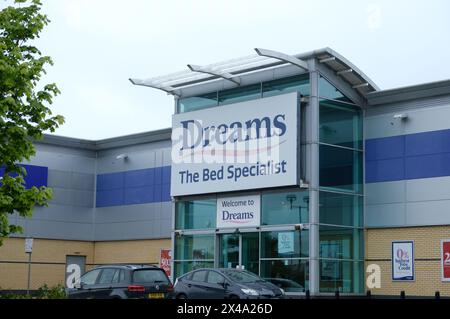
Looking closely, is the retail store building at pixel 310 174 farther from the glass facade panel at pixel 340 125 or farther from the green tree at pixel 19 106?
the green tree at pixel 19 106

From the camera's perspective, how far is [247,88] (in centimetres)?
3008

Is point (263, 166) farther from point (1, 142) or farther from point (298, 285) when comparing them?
point (1, 142)

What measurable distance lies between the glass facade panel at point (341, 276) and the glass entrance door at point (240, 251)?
259 centimetres

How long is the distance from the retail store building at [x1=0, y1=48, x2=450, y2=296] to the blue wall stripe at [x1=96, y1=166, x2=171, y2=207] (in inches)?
171

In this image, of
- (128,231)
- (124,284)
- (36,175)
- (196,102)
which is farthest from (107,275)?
(36,175)

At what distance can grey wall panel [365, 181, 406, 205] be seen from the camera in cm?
2761

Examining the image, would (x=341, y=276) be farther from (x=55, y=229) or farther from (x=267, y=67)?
(x=55, y=229)

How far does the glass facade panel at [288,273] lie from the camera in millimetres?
27156

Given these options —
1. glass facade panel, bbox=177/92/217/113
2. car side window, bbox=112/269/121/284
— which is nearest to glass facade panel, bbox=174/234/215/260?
glass facade panel, bbox=177/92/217/113

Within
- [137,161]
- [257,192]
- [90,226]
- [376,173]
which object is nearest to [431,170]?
[376,173]

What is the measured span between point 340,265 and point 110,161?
52.2 ft

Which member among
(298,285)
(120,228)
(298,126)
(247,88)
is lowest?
(298,285)

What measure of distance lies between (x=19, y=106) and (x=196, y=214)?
53.6 ft

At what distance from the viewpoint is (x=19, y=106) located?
51.9 ft
